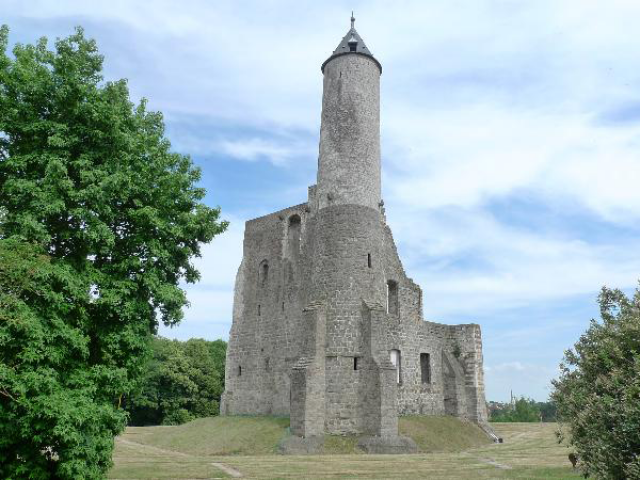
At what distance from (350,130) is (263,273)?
35.4 feet

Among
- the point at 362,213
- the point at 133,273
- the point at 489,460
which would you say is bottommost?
the point at 489,460

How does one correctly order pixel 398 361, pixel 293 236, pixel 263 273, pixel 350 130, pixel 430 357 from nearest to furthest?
1. pixel 350 130
2. pixel 398 361
3. pixel 430 357
4. pixel 293 236
5. pixel 263 273

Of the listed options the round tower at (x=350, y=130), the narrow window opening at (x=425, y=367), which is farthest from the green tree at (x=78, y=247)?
the narrow window opening at (x=425, y=367)

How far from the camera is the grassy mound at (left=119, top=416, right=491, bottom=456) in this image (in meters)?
22.6

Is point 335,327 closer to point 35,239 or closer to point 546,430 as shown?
point 35,239

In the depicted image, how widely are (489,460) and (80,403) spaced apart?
589 inches

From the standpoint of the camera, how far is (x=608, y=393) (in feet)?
30.2

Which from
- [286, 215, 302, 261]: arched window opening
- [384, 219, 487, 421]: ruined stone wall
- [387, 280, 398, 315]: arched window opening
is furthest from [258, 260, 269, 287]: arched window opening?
[387, 280, 398, 315]: arched window opening

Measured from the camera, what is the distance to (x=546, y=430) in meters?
34.9

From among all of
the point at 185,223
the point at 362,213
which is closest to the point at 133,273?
the point at 185,223

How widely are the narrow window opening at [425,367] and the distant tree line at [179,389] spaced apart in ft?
74.5

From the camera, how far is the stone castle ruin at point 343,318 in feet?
76.2

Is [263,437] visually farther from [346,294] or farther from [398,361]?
[398,361]

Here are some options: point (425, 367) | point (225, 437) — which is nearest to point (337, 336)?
point (225, 437)
